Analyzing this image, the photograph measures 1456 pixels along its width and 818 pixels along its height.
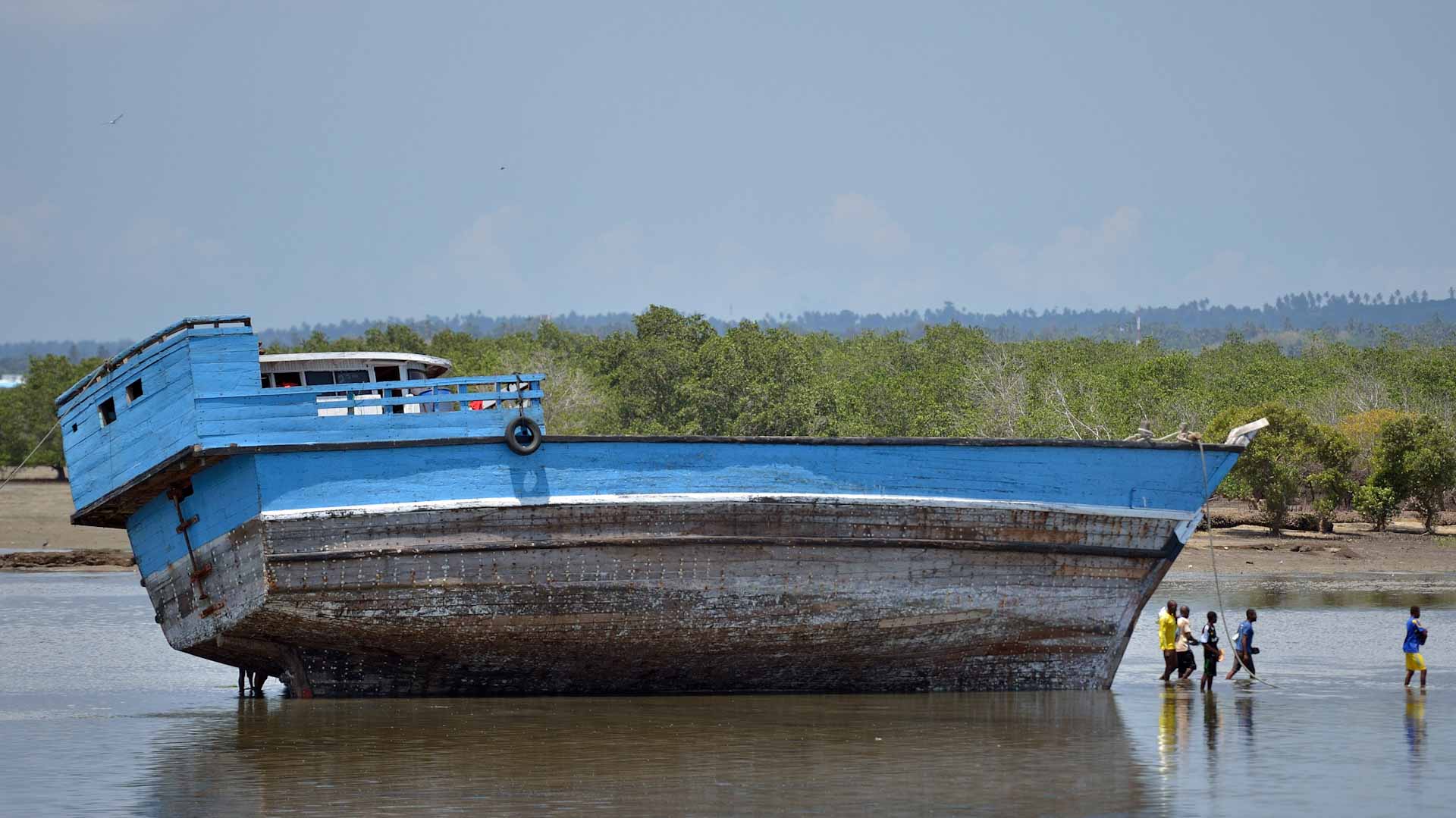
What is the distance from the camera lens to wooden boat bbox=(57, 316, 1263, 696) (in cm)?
1514

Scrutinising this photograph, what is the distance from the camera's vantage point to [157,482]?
15.5m

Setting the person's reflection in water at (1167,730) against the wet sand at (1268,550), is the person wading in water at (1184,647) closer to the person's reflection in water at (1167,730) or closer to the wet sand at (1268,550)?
the person's reflection in water at (1167,730)

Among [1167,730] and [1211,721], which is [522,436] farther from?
[1211,721]

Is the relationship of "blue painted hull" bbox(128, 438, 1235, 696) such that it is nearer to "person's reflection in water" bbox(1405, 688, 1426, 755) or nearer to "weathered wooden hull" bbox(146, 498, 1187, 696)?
"weathered wooden hull" bbox(146, 498, 1187, 696)

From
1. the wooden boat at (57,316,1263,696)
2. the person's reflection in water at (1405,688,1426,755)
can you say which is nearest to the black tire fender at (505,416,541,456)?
the wooden boat at (57,316,1263,696)

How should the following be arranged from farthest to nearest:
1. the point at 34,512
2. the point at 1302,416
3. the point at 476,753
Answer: the point at 34,512 → the point at 1302,416 → the point at 476,753

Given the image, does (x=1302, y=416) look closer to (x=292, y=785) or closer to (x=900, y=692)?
(x=900, y=692)

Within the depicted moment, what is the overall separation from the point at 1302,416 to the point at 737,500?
3179 centimetres

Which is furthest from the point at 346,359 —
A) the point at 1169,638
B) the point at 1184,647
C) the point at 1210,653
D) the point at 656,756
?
the point at 1184,647

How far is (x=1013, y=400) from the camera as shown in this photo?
169ft

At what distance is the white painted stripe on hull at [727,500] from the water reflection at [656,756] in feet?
6.55

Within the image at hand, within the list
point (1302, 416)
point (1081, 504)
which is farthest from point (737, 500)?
point (1302, 416)

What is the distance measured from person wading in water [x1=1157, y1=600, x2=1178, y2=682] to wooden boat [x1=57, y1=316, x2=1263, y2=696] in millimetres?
1363

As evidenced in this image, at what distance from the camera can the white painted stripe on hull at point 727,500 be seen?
15.1 metres
